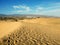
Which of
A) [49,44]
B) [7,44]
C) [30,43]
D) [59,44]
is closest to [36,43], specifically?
[30,43]

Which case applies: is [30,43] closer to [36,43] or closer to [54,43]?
[36,43]

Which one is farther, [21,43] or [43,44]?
[21,43]

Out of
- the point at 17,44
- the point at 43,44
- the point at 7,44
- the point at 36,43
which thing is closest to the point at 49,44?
the point at 43,44

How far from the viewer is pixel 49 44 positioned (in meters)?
7.23

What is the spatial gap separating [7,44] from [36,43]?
6.65ft

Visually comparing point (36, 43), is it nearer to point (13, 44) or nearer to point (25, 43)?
point (25, 43)

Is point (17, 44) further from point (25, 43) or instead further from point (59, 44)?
point (59, 44)

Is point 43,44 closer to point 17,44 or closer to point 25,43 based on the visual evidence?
point 25,43

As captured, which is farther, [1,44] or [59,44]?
[1,44]

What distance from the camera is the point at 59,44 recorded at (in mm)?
7180

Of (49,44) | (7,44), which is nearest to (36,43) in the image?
(49,44)

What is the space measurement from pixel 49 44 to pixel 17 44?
7.12 ft

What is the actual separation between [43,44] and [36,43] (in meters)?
0.52

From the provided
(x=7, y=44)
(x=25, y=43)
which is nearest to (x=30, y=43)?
(x=25, y=43)
